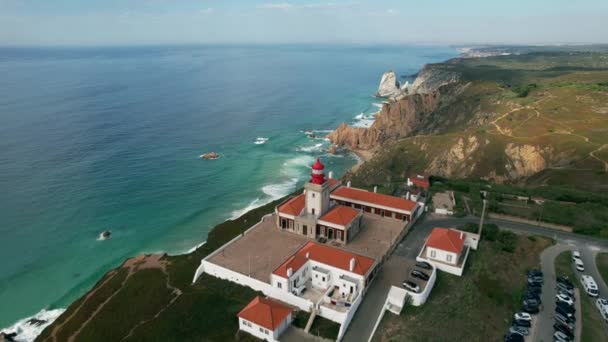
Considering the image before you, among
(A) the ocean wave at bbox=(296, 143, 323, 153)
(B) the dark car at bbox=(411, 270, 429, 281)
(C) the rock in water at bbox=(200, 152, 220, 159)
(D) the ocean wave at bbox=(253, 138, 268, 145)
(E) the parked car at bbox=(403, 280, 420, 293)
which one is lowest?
(A) the ocean wave at bbox=(296, 143, 323, 153)

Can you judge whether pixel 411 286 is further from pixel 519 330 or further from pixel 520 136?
pixel 520 136

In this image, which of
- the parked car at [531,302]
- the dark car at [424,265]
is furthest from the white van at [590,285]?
the dark car at [424,265]

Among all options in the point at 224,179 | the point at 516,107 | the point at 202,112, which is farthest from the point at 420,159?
the point at 202,112

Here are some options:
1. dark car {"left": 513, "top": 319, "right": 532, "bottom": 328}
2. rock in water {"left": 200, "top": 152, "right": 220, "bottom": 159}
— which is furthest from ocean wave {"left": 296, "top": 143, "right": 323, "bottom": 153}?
dark car {"left": 513, "top": 319, "right": 532, "bottom": 328}

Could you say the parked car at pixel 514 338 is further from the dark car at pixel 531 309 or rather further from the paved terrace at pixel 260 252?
the paved terrace at pixel 260 252

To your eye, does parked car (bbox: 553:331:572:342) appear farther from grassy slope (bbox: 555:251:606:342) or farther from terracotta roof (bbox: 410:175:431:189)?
terracotta roof (bbox: 410:175:431:189)

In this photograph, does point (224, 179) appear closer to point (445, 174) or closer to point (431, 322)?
point (445, 174)

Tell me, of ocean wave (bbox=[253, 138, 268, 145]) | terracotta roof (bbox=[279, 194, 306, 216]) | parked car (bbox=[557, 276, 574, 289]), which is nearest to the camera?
parked car (bbox=[557, 276, 574, 289])
